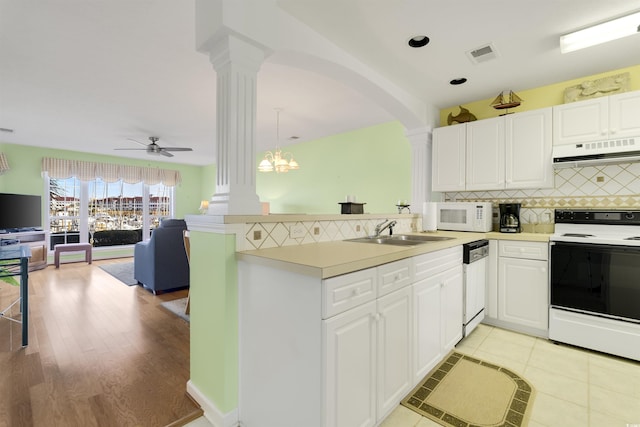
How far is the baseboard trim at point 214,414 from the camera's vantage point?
1547 mm

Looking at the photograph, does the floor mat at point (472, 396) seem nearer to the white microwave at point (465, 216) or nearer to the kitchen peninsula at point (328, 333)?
the kitchen peninsula at point (328, 333)

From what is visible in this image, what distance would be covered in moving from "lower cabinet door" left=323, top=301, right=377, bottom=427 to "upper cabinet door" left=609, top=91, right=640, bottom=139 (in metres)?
2.76

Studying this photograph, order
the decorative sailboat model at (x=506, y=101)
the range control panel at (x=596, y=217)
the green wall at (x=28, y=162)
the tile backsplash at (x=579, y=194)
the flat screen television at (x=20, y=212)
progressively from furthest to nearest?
the green wall at (x=28, y=162) → the flat screen television at (x=20, y=212) → the decorative sailboat model at (x=506, y=101) → the tile backsplash at (x=579, y=194) → the range control panel at (x=596, y=217)

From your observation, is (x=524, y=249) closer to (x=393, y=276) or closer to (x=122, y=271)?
(x=393, y=276)

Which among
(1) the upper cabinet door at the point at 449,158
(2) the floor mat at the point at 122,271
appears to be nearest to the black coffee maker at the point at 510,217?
(1) the upper cabinet door at the point at 449,158

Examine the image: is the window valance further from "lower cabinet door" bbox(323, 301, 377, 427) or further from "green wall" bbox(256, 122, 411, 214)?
"lower cabinet door" bbox(323, 301, 377, 427)

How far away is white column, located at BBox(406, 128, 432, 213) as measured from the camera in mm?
3559

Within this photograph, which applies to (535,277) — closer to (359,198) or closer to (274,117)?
(359,198)

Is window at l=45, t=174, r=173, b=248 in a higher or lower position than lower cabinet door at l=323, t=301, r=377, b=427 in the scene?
higher

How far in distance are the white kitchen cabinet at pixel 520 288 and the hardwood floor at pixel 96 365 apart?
8.90ft

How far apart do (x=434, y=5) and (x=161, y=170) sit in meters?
8.12

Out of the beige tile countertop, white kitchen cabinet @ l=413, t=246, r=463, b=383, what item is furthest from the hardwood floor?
white kitchen cabinet @ l=413, t=246, r=463, b=383

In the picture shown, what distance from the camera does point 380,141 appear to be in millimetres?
4789

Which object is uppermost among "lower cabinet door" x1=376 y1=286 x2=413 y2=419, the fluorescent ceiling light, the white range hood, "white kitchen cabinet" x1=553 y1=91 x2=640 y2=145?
the fluorescent ceiling light
